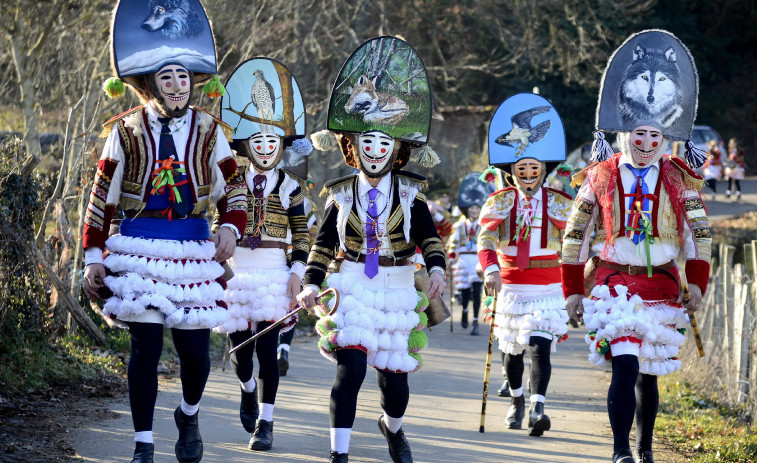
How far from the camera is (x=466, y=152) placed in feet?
92.6

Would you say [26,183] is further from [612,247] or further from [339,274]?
[612,247]

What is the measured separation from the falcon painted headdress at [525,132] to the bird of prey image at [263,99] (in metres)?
1.75

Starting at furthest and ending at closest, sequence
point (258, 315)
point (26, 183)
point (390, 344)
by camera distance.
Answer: point (26, 183)
point (258, 315)
point (390, 344)

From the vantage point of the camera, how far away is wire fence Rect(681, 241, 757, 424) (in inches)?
308

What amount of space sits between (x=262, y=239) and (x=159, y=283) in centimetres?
174

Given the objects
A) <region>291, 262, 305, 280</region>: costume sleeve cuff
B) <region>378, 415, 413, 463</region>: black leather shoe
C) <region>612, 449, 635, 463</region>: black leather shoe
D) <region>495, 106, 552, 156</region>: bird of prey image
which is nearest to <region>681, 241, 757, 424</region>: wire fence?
<region>495, 106, 552, 156</region>: bird of prey image

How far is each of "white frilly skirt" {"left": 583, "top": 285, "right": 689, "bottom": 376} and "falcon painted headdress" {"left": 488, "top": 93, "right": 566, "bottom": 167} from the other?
2.14 meters

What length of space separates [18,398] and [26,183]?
1.71 meters

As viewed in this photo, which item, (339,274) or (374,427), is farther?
(374,427)

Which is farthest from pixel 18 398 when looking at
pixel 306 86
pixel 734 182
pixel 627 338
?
pixel 734 182

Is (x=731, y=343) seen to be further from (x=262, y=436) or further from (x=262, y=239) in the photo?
(x=262, y=436)

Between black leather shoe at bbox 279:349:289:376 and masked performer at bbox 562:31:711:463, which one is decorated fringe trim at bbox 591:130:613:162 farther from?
black leather shoe at bbox 279:349:289:376

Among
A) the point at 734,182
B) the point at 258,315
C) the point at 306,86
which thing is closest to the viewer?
the point at 258,315

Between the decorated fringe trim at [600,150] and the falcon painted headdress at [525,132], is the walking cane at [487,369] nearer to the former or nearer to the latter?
the falcon painted headdress at [525,132]
